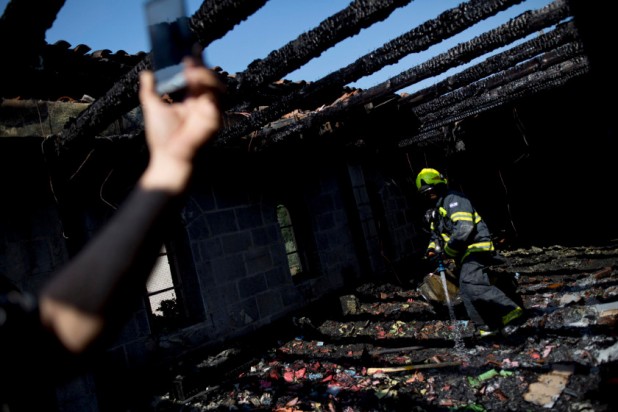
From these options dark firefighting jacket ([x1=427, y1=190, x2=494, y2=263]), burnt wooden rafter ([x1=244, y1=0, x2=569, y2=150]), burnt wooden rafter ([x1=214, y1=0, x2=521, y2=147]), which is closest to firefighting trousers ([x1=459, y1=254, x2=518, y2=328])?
dark firefighting jacket ([x1=427, y1=190, x2=494, y2=263])

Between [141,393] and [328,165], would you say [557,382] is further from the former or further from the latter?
[328,165]

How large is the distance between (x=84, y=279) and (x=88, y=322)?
0.29 ft

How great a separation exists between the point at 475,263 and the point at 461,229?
545 millimetres

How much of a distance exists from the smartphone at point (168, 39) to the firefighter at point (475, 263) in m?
4.71

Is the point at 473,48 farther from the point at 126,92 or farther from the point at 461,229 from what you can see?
the point at 126,92

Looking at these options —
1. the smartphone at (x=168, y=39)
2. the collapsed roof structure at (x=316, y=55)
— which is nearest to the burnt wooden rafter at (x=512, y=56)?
the collapsed roof structure at (x=316, y=55)

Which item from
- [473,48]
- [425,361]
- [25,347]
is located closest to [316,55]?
[473,48]

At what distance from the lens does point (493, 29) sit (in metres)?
3.24

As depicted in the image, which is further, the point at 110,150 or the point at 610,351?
the point at 110,150

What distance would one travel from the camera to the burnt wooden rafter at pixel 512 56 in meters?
3.61

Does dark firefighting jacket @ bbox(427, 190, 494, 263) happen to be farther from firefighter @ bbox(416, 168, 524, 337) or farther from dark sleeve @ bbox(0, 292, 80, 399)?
dark sleeve @ bbox(0, 292, 80, 399)

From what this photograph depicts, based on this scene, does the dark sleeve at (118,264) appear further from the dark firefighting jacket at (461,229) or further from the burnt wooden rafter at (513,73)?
the dark firefighting jacket at (461,229)

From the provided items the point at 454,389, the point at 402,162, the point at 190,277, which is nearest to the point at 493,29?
the point at 454,389

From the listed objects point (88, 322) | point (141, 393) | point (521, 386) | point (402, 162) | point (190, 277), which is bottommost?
point (521, 386)
